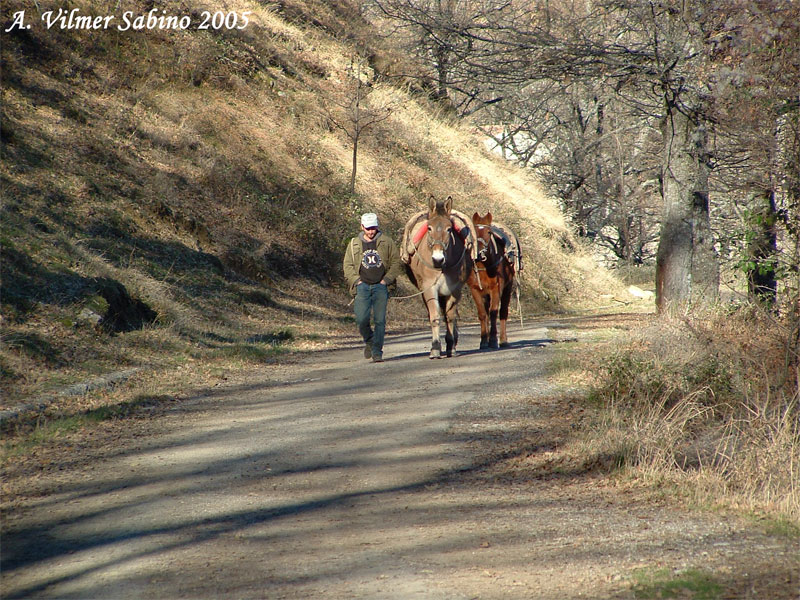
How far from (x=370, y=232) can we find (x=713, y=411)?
6.61 m

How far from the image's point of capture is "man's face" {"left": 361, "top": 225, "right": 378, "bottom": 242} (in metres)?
14.1

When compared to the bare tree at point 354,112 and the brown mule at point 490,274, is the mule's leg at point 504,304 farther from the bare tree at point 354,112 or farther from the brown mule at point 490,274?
the bare tree at point 354,112

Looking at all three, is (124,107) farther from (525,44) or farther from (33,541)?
(33,541)

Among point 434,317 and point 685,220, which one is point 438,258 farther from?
point 685,220

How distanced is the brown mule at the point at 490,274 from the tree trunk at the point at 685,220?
297cm

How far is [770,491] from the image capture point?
6.73 meters

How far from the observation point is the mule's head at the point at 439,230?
13789 mm

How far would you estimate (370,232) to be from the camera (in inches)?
555

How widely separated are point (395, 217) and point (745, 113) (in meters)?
22.3

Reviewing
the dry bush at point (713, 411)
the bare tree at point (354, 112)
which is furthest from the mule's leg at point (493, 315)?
the bare tree at point (354, 112)

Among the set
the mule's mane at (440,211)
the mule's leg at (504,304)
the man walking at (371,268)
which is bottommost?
the mule's leg at (504,304)

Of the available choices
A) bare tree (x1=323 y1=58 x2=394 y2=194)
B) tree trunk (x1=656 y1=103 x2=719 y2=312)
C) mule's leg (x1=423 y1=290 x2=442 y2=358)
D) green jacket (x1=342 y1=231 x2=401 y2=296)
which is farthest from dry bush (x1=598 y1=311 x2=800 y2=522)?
bare tree (x1=323 y1=58 x2=394 y2=194)

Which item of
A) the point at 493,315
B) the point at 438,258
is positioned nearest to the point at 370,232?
the point at 438,258

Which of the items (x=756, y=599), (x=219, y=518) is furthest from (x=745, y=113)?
(x=219, y=518)
